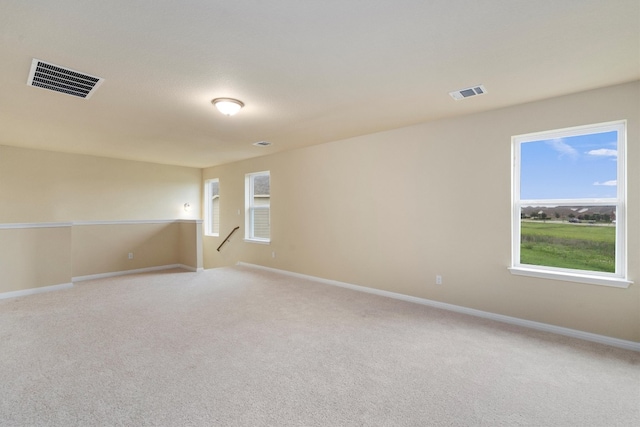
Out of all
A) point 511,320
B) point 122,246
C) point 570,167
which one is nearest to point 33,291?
point 122,246

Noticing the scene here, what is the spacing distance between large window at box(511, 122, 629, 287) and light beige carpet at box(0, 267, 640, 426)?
0.77 metres

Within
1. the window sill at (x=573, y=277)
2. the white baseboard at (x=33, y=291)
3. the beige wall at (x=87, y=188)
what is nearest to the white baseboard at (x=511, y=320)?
the window sill at (x=573, y=277)

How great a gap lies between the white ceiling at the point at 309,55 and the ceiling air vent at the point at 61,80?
0.08 meters

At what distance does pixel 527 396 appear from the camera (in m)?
2.01

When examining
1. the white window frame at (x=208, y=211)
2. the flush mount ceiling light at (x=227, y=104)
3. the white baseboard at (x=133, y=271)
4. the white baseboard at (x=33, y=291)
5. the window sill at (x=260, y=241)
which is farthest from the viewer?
the white window frame at (x=208, y=211)

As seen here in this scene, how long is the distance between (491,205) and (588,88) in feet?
4.59

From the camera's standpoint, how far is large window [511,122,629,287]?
288cm

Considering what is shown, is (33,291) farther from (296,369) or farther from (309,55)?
(309,55)

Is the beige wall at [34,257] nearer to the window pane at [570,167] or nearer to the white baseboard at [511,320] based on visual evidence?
the white baseboard at [511,320]

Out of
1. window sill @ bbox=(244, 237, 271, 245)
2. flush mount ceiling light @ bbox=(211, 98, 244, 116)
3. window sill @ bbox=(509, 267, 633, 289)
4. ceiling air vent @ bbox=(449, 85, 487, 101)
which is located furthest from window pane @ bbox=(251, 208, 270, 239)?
window sill @ bbox=(509, 267, 633, 289)

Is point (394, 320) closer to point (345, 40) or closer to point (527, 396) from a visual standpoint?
point (527, 396)

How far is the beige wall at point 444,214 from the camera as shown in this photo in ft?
9.34

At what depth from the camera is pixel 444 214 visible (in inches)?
151

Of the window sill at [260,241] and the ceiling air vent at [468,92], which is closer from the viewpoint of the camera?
the ceiling air vent at [468,92]
